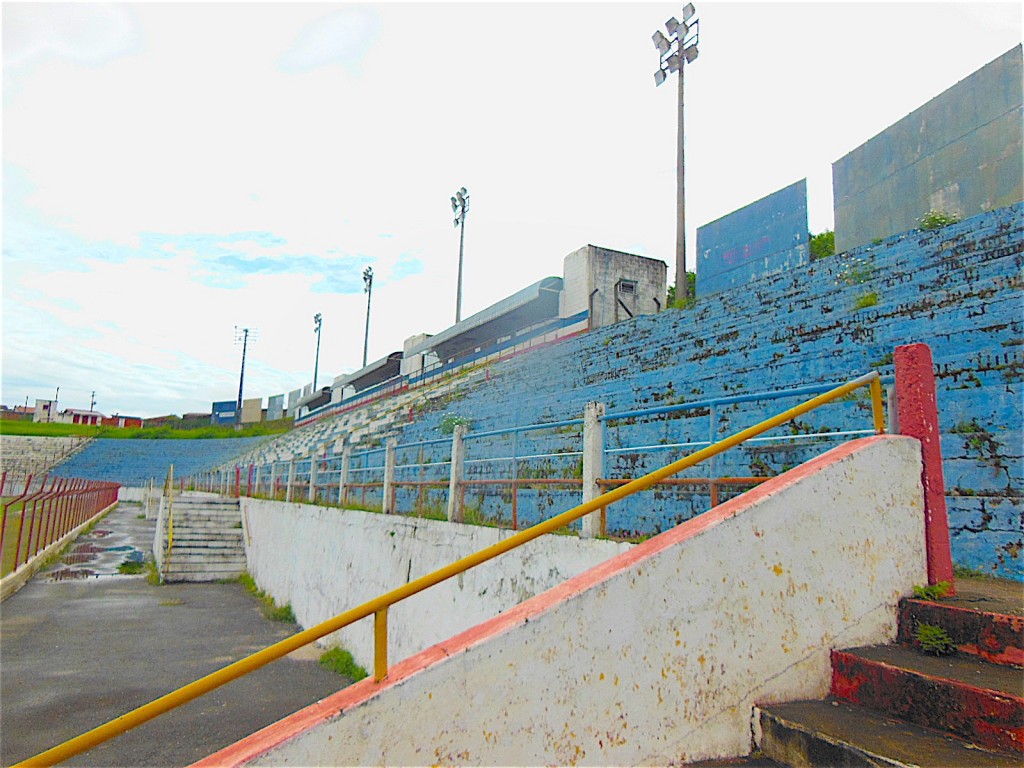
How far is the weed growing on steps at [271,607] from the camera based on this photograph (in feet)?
34.7

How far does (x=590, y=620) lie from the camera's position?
2.46 meters

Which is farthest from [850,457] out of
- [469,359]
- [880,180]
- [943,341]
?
[469,359]

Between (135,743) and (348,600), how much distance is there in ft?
9.64

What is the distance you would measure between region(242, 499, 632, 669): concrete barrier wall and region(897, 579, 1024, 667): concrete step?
57.3 inches

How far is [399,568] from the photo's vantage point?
695 centimetres

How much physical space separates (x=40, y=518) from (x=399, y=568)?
1101cm

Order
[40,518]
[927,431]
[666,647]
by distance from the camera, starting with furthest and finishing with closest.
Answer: [40,518] → [927,431] → [666,647]

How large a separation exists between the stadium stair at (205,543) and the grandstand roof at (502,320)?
13.8m

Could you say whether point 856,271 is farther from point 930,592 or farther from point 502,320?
point 502,320

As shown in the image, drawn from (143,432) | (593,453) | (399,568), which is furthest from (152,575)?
(143,432)

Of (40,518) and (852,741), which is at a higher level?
(852,741)

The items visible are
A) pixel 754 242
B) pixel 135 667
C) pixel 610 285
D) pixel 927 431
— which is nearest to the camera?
pixel 927 431

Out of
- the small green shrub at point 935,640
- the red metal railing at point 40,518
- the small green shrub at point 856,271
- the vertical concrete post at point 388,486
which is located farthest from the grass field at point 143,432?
the small green shrub at point 935,640

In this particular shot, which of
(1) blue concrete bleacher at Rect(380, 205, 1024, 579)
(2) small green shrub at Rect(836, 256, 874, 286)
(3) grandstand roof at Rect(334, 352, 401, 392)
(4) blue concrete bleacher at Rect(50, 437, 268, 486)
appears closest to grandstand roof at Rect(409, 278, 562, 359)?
(3) grandstand roof at Rect(334, 352, 401, 392)
